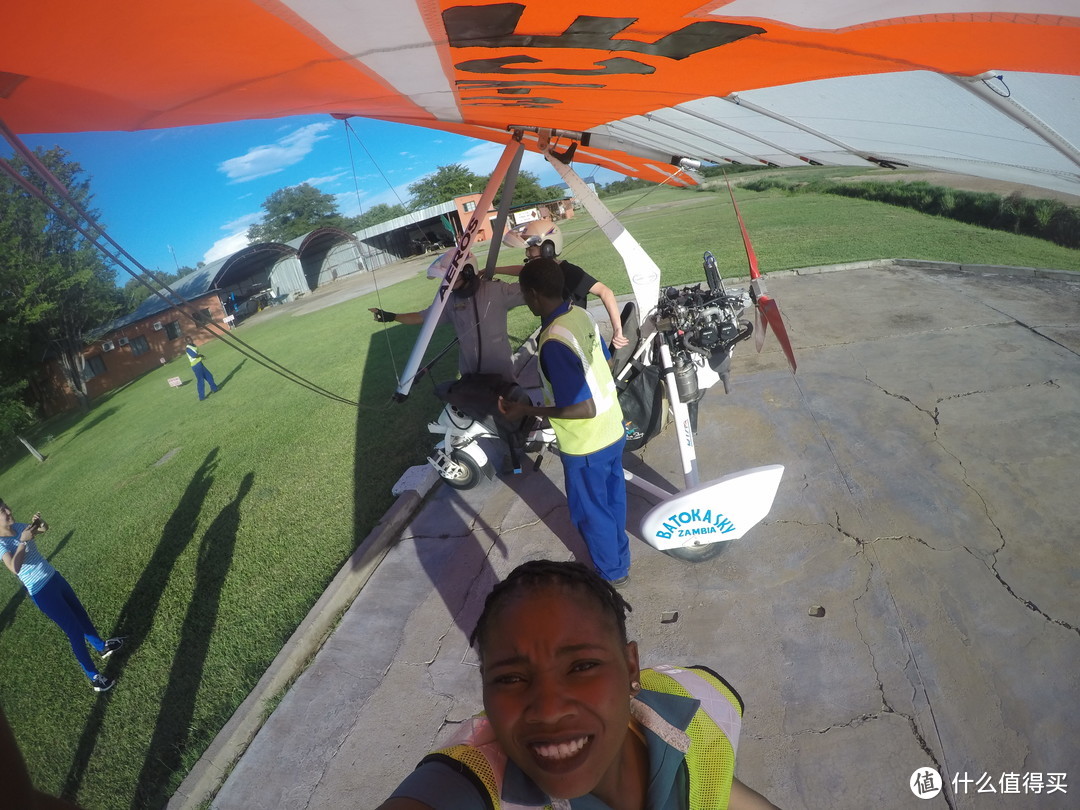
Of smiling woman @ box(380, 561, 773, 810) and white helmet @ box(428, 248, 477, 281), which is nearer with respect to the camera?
smiling woman @ box(380, 561, 773, 810)

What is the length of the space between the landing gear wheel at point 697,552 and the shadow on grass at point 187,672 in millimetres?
3447

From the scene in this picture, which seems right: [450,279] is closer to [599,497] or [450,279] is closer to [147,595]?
[599,497]

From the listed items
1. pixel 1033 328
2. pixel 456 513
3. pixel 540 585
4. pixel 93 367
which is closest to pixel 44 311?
pixel 93 367

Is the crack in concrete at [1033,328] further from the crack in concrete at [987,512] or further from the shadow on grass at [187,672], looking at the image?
the shadow on grass at [187,672]

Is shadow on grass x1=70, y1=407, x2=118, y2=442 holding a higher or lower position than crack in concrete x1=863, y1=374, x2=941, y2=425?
higher

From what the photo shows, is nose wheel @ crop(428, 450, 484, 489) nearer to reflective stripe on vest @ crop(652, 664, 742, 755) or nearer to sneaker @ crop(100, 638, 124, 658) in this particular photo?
sneaker @ crop(100, 638, 124, 658)

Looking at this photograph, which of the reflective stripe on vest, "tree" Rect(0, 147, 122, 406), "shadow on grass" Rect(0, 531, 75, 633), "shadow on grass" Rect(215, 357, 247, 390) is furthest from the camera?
"shadow on grass" Rect(215, 357, 247, 390)

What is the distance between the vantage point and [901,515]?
383 cm

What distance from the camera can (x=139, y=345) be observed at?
765 inches

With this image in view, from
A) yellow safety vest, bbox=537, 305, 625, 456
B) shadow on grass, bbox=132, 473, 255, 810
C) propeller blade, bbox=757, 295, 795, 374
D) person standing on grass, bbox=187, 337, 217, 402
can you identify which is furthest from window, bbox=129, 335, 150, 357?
propeller blade, bbox=757, 295, 795, 374

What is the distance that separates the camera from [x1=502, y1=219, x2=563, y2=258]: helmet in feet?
18.1

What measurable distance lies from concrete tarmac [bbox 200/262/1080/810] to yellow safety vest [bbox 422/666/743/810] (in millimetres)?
1598

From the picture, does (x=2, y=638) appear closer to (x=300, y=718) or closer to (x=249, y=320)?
(x=300, y=718)

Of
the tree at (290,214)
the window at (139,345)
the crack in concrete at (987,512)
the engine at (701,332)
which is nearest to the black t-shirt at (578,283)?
the engine at (701,332)
